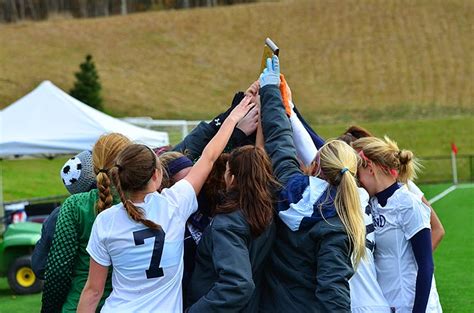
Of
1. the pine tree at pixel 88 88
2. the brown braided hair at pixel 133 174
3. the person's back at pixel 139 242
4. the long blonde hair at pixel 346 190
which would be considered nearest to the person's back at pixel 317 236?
the long blonde hair at pixel 346 190

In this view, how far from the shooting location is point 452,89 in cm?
5322

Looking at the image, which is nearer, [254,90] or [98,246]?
[98,246]

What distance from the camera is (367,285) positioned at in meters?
4.07

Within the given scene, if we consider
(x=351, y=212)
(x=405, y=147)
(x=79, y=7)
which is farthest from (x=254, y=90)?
(x=79, y=7)

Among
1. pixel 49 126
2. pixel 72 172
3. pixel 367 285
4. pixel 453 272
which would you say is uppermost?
pixel 72 172

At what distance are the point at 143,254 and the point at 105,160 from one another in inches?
22.3

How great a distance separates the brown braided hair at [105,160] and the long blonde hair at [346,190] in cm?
99

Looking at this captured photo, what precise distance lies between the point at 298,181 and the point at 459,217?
50.4 feet

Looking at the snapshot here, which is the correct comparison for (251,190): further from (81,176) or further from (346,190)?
(81,176)

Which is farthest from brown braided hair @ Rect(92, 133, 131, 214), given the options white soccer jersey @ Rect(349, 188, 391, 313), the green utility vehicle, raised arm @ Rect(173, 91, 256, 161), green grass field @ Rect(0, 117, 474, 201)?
green grass field @ Rect(0, 117, 474, 201)

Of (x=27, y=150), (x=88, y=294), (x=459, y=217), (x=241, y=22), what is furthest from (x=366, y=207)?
(x=241, y=22)

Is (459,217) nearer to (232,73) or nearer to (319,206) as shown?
(319,206)

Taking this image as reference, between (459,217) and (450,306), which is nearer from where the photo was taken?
(450,306)

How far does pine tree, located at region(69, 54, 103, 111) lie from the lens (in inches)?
1859
